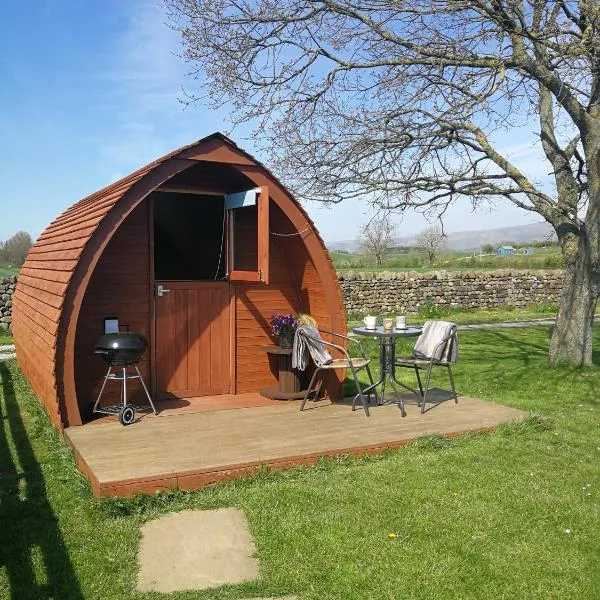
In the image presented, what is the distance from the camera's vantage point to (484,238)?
77062 millimetres

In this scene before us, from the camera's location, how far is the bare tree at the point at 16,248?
1051 inches

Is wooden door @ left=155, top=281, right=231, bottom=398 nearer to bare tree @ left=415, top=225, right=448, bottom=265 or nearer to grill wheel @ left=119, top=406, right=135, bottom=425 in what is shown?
grill wheel @ left=119, top=406, right=135, bottom=425

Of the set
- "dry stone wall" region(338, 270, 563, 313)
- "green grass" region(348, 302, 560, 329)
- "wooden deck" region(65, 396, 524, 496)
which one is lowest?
"green grass" region(348, 302, 560, 329)

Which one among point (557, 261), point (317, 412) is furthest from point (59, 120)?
point (557, 261)

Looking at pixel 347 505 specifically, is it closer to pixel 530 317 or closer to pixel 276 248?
pixel 276 248

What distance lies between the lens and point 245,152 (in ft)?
21.9

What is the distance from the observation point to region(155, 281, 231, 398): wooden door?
7211 mm

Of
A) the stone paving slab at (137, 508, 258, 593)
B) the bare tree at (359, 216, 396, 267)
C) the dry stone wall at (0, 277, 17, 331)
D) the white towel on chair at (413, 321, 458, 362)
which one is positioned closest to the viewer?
the stone paving slab at (137, 508, 258, 593)

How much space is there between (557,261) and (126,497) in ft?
84.0

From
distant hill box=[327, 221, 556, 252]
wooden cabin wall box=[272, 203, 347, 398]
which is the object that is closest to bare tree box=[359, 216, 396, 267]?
distant hill box=[327, 221, 556, 252]

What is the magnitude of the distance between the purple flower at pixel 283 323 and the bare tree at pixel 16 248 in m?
21.7

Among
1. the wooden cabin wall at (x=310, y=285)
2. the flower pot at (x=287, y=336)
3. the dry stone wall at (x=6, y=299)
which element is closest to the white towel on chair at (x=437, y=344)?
the wooden cabin wall at (x=310, y=285)

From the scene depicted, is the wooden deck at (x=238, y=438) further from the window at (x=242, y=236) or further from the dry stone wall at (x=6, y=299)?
the dry stone wall at (x=6, y=299)

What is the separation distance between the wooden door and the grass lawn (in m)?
1.48
